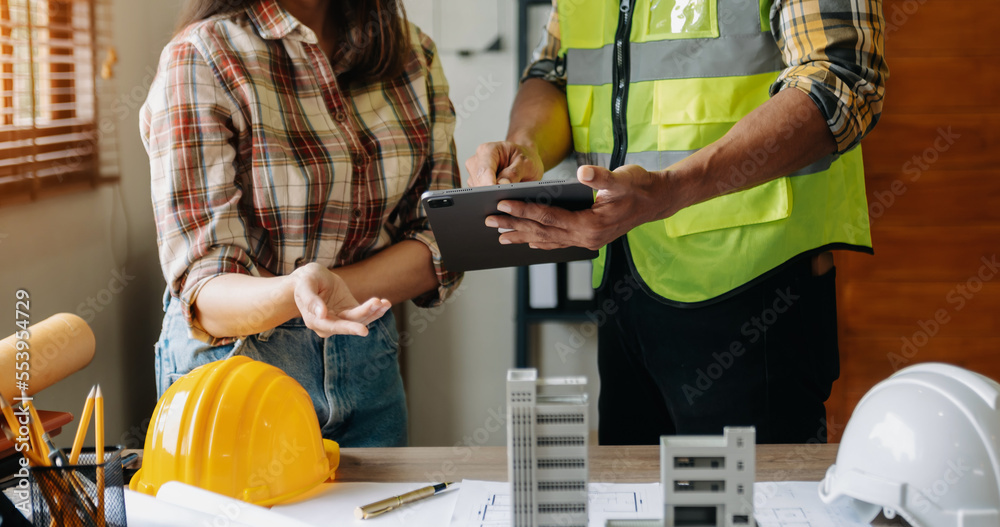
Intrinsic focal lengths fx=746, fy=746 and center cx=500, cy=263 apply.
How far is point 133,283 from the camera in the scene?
1937 millimetres

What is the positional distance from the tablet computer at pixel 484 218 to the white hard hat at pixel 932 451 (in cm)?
48

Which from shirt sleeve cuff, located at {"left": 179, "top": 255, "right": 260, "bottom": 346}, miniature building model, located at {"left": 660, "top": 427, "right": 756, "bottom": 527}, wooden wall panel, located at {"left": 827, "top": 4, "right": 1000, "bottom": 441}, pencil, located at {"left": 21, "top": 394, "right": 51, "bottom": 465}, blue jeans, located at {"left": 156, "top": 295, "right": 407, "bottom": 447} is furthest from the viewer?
wooden wall panel, located at {"left": 827, "top": 4, "right": 1000, "bottom": 441}

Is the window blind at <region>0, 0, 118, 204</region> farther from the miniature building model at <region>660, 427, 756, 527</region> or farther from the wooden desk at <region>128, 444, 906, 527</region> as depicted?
the miniature building model at <region>660, 427, 756, 527</region>

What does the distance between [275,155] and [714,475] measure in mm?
946

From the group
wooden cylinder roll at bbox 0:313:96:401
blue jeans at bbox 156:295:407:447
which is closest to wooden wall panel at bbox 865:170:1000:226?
blue jeans at bbox 156:295:407:447

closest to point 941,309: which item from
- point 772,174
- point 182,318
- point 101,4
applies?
point 772,174

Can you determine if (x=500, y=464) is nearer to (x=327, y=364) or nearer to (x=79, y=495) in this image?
(x=327, y=364)

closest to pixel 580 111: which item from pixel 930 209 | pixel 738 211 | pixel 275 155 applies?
pixel 738 211

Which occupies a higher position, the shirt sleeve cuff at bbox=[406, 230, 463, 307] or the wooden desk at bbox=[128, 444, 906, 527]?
the shirt sleeve cuff at bbox=[406, 230, 463, 307]

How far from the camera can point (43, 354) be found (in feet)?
3.69

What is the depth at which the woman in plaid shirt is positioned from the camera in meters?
1.26

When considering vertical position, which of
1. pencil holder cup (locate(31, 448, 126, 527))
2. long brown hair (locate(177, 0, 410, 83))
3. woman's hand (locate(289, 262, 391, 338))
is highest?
long brown hair (locate(177, 0, 410, 83))

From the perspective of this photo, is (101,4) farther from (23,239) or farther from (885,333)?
(885,333)

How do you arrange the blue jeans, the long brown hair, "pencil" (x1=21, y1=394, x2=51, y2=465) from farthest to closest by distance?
the long brown hair → the blue jeans → "pencil" (x1=21, y1=394, x2=51, y2=465)
